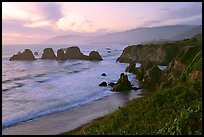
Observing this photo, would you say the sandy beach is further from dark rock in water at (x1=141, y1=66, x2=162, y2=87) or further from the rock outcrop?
the rock outcrop

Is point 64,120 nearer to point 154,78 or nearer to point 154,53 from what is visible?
point 154,78

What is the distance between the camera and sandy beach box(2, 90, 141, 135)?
74.2 feet

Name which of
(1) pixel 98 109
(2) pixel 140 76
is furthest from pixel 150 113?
(2) pixel 140 76

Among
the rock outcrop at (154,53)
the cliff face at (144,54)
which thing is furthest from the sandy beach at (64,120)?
the cliff face at (144,54)

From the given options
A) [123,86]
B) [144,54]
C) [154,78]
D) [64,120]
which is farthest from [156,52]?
[64,120]

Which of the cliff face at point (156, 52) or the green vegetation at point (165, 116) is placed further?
the cliff face at point (156, 52)

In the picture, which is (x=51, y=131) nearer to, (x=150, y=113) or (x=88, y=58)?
(x=150, y=113)

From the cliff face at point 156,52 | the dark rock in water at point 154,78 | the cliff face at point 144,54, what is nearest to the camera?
the dark rock in water at point 154,78

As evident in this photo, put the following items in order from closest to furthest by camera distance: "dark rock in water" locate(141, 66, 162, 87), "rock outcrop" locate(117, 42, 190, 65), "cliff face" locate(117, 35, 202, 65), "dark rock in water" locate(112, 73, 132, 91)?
"dark rock in water" locate(112, 73, 132, 91), "dark rock in water" locate(141, 66, 162, 87), "cliff face" locate(117, 35, 202, 65), "rock outcrop" locate(117, 42, 190, 65)

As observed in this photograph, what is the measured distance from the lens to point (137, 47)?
88.0m

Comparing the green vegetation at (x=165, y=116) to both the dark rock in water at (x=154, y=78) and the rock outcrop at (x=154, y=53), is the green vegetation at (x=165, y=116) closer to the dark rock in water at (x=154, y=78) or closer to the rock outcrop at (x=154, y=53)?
the dark rock in water at (x=154, y=78)

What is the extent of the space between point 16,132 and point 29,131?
986mm

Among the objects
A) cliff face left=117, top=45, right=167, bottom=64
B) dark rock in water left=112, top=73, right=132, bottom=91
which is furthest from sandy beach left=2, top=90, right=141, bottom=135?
cliff face left=117, top=45, right=167, bottom=64

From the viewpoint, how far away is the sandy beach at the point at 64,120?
74.2 feet
